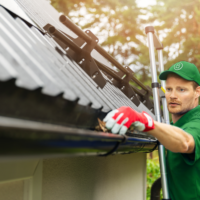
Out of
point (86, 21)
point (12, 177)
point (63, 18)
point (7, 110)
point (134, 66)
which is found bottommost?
point (12, 177)

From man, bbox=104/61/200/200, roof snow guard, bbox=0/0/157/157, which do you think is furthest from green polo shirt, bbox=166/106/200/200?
roof snow guard, bbox=0/0/157/157

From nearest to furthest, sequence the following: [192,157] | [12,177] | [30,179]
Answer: [12,177], [30,179], [192,157]

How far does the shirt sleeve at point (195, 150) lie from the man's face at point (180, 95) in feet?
1.62

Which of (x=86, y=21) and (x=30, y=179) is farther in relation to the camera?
(x=86, y=21)

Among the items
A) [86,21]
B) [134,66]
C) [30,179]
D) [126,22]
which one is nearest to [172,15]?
[126,22]

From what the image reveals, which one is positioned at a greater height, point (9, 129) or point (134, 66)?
point (134, 66)

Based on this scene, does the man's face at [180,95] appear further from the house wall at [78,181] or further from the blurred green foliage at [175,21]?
the blurred green foliage at [175,21]

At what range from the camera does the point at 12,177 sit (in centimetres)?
162

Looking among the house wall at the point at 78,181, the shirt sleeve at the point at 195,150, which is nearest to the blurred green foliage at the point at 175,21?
the house wall at the point at 78,181

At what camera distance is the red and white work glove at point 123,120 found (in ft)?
5.11

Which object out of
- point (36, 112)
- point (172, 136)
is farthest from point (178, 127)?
point (36, 112)

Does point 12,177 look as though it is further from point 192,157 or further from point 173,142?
point 192,157

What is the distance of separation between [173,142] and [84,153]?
87 cm

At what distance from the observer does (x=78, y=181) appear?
2428 millimetres
